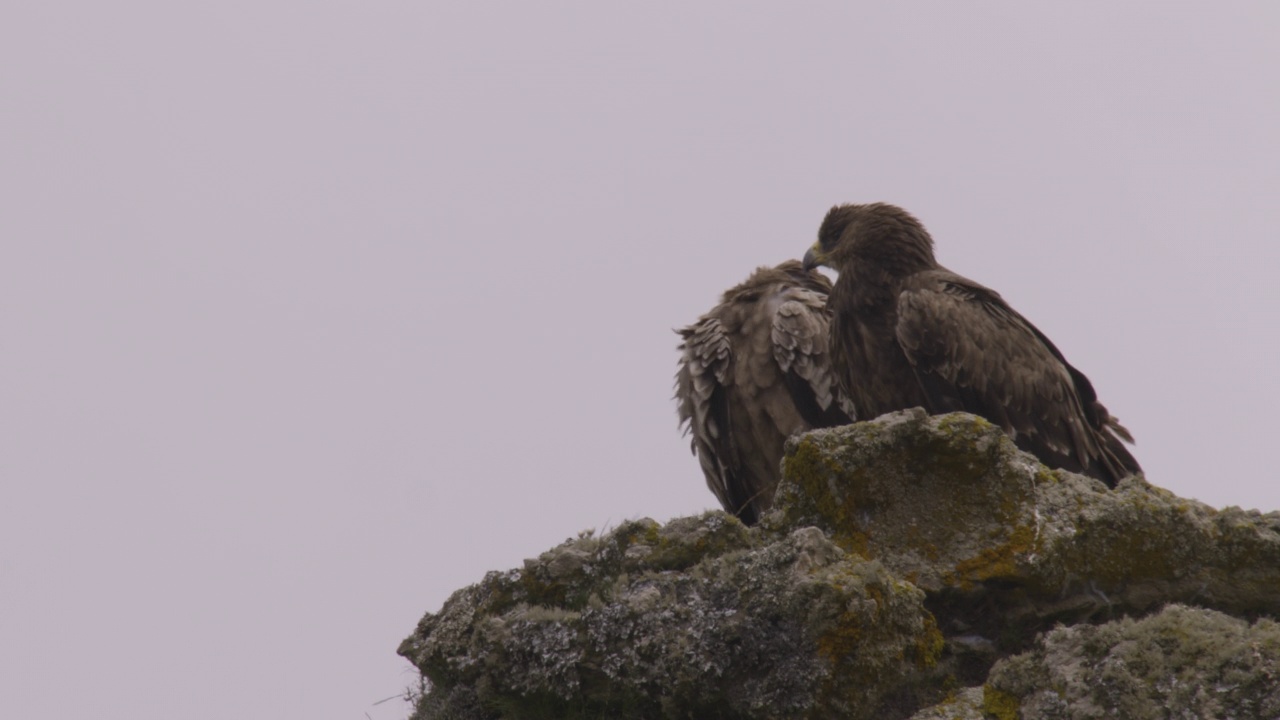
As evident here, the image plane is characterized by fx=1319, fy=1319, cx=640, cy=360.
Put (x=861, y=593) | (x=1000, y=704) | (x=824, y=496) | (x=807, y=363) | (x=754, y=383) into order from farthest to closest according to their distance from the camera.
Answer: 1. (x=754, y=383)
2. (x=807, y=363)
3. (x=824, y=496)
4. (x=861, y=593)
5. (x=1000, y=704)

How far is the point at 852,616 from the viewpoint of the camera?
443 cm

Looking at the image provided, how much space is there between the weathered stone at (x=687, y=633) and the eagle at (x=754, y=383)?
4.00 meters

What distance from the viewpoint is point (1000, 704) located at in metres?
4.17

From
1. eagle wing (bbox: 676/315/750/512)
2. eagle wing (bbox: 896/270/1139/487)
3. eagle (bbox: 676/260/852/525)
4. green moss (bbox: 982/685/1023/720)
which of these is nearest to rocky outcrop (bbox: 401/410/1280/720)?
green moss (bbox: 982/685/1023/720)

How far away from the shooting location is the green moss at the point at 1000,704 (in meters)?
4.12

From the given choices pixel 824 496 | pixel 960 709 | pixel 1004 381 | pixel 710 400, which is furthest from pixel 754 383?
pixel 960 709

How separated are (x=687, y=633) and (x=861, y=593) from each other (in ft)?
2.16

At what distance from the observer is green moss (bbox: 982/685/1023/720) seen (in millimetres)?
4121

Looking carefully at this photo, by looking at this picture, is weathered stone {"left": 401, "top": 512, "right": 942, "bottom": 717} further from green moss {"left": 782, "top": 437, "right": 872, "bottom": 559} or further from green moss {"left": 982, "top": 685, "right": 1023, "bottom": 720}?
green moss {"left": 982, "top": 685, "right": 1023, "bottom": 720}

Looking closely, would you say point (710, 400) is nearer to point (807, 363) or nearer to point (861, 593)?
point (807, 363)

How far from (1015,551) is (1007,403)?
333 cm

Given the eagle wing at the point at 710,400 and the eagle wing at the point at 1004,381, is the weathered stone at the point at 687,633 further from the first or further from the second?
the eagle wing at the point at 710,400

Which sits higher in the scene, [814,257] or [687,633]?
[814,257]

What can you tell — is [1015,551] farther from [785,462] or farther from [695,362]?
[695,362]
